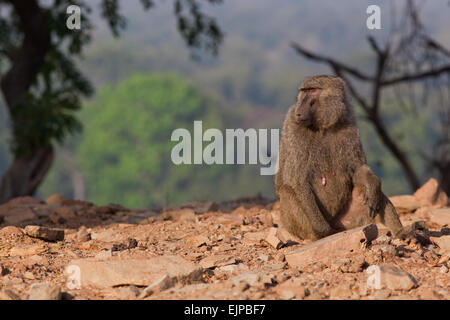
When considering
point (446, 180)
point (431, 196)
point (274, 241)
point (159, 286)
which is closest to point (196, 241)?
point (274, 241)

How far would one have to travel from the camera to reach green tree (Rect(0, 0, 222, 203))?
1030 cm

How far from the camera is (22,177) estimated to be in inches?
441

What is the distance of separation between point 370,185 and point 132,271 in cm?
210

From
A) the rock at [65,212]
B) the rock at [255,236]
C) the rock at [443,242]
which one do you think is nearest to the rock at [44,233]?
the rock at [65,212]

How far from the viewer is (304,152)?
17.0 ft

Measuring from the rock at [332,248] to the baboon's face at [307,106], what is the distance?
972 mm

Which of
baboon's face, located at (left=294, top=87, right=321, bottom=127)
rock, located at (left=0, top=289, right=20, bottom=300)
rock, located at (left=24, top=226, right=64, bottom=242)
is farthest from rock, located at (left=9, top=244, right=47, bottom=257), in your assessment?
baboon's face, located at (left=294, top=87, right=321, bottom=127)

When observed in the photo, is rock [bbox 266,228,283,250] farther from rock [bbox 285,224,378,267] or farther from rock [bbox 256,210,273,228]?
rock [bbox 256,210,273,228]

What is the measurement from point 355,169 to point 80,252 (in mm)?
2405

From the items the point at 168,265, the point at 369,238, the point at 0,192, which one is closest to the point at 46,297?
the point at 168,265

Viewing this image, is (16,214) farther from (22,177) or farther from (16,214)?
(22,177)

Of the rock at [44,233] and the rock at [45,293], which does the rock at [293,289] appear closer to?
the rock at [45,293]

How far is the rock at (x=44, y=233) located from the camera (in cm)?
531

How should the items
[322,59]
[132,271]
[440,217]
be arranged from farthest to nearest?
[322,59] < [440,217] < [132,271]
